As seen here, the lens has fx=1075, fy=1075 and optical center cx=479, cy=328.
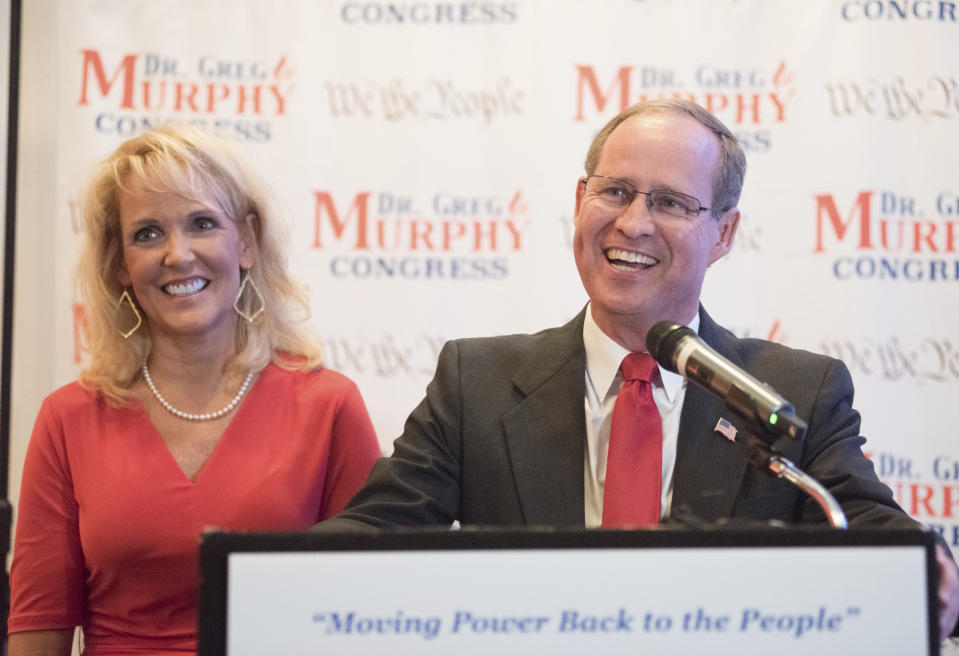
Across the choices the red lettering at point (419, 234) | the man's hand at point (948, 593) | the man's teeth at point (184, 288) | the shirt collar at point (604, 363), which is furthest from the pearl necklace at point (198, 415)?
the man's hand at point (948, 593)

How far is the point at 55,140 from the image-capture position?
3027mm

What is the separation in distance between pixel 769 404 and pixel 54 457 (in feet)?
5.40

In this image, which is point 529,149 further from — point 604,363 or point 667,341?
point 667,341

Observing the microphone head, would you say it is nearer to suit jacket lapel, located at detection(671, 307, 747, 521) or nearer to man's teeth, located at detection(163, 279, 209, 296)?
suit jacket lapel, located at detection(671, 307, 747, 521)

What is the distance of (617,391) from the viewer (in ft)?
6.40

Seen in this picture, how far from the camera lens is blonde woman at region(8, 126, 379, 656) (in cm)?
223

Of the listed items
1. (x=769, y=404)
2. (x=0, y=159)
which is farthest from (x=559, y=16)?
(x=769, y=404)

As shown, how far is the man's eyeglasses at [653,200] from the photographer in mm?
1959

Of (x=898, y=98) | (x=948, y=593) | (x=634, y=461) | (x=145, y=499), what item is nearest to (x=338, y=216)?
(x=145, y=499)

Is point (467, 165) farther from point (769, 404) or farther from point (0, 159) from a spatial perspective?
point (769, 404)

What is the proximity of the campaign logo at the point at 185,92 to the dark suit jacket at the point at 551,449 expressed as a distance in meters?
1.26

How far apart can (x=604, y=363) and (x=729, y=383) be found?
0.67 m

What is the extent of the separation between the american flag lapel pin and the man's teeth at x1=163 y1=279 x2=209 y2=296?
1.17 meters

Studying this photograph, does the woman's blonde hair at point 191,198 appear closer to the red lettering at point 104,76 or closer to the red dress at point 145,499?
the red dress at point 145,499
